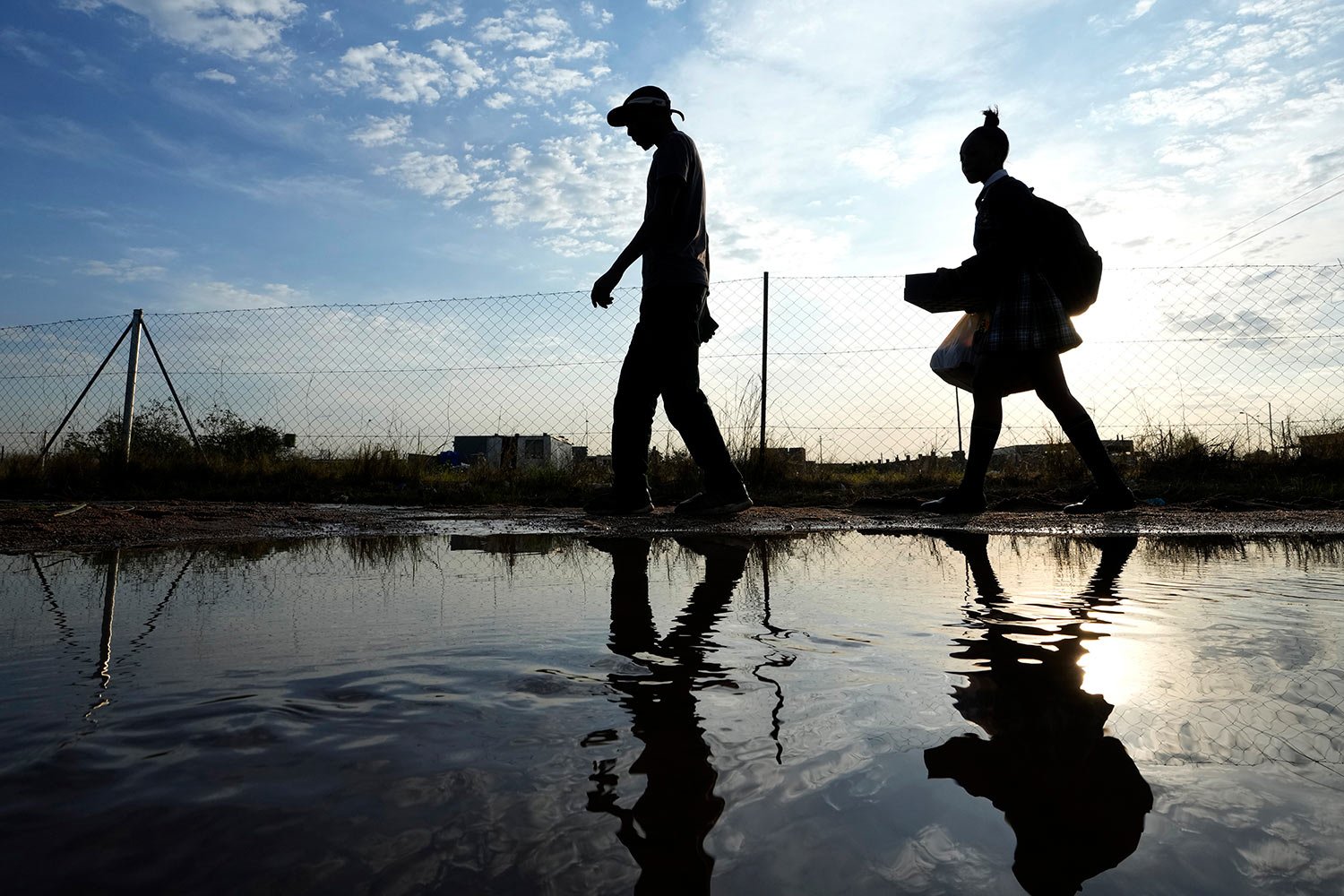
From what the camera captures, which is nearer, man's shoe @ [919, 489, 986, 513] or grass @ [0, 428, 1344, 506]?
man's shoe @ [919, 489, 986, 513]

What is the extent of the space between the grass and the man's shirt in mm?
2608

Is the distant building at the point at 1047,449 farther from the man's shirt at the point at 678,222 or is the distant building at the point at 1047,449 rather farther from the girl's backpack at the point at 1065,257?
the man's shirt at the point at 678,222

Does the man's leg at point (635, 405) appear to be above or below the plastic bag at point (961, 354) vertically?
below

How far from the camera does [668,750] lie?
1008 millimetres

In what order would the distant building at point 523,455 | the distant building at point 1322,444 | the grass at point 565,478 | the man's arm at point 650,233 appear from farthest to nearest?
the distant building at point 523,455 < the distant building at point 1322,444 < the grass at point 565,478 < the man's arm at point 650,233

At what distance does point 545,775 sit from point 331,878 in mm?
262

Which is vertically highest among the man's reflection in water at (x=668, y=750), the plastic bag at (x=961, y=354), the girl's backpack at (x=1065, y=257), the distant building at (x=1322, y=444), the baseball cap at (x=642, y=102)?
the baseball cap at (x=642, y=102)

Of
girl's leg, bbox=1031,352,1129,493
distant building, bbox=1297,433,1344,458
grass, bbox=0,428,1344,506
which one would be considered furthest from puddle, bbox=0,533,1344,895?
distant building, bbox=1297,433,1344,458

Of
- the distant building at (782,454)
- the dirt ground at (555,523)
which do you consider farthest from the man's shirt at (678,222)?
the distant building at (782,454)

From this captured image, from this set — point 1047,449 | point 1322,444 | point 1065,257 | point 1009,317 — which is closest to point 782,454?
point 1047,449

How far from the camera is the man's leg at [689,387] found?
15.8ft

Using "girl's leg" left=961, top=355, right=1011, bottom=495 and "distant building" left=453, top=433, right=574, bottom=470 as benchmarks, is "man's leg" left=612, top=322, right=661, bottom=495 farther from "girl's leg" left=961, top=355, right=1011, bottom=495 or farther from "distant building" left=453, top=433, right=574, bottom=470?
"distant building" left=453, top=433, right=574, bottom=470

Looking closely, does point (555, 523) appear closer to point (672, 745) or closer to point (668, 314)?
point (668, 314)

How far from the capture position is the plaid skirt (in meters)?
4.89
